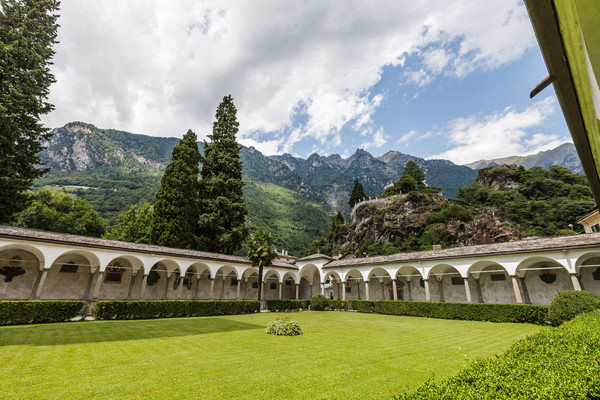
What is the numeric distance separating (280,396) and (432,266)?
73.0ft

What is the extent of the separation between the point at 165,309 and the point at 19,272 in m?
10.3

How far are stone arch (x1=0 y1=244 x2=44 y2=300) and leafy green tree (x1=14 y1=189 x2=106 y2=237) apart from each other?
1576 cm

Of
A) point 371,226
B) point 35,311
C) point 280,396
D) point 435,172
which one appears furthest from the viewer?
point 435,172

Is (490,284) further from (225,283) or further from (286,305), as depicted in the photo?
(225,283)

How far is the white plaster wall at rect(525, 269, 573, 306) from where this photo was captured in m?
19.4

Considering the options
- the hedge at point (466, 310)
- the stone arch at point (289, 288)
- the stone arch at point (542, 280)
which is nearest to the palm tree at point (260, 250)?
the hedge at point (466, 310)

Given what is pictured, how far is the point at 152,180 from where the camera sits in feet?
265

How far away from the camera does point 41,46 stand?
20.0 meters

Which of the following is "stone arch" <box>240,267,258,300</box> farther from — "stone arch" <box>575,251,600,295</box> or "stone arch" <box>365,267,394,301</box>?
"stone arch" <box>575,251,600,295</box>

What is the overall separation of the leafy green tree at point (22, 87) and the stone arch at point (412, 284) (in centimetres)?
3232

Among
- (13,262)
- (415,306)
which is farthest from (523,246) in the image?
(13,262)

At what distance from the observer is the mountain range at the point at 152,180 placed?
69312 millimetres

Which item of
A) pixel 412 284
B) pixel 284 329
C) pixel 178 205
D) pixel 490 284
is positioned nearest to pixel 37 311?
pixel 284 329

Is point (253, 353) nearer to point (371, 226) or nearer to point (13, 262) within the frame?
point (13, 262)
